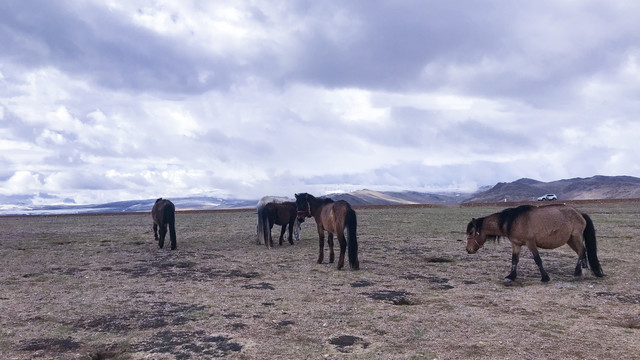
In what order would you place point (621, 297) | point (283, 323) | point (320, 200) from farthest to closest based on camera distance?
point (320, 200) < point (621, 297) < point (283, 323)

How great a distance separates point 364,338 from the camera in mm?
5566

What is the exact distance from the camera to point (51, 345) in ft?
17.9

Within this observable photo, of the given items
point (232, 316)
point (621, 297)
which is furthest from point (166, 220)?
point (621, 297)

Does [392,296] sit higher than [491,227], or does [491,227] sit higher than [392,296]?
[491,227]

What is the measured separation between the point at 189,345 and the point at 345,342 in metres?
2.02

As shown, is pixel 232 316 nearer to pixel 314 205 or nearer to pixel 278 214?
pixel 314 205

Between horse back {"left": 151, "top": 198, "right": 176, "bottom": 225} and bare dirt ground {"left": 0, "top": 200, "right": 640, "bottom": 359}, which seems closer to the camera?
bare dirt ground {"left": 0, "top": 200, "right": 640, "bottom": 359}

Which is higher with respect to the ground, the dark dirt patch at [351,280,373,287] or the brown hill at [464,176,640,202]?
the brown hill at [464,176,640,202]

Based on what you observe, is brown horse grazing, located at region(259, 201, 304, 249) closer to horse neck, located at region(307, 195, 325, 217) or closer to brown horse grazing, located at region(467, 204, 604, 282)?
horse neck, located at region(307, 195, 325, 217)

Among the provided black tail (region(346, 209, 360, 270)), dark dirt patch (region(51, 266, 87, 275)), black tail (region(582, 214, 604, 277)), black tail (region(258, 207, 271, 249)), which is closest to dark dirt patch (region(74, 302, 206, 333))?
black tail (region(346, 209, 360, 270))

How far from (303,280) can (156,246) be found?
875cm

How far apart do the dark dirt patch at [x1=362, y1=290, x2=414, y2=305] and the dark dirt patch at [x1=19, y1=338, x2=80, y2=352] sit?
478 centimetres

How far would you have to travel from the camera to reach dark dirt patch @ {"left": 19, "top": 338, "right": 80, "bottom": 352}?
5.34m

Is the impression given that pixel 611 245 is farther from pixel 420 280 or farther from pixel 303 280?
pixel 303 280
